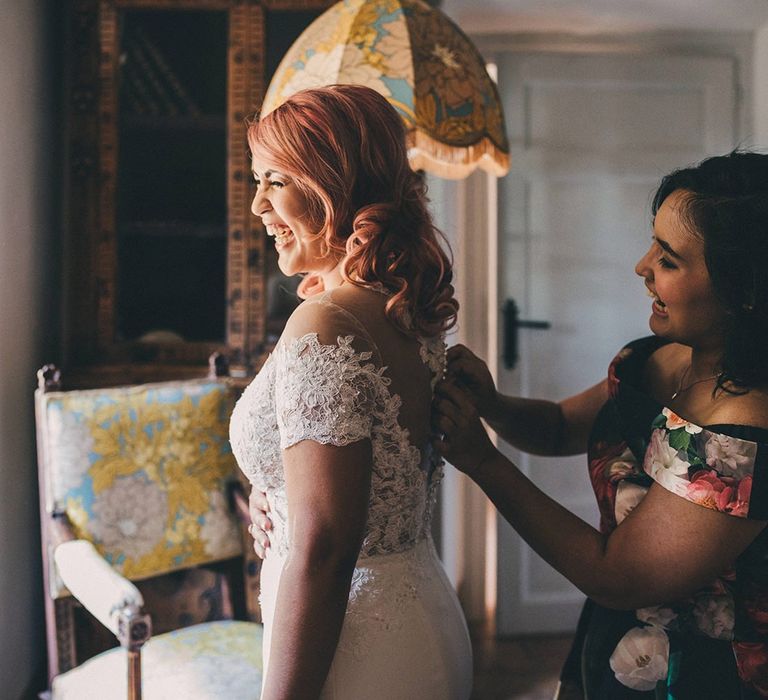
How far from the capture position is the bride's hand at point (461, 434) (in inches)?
42.8

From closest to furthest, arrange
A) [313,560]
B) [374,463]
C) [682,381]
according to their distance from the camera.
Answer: [313,560] < [374,463] < [682,381]

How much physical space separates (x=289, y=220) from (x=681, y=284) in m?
0.52

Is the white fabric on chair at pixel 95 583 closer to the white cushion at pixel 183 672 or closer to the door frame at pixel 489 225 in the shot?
the white cushion at pixel 183 672

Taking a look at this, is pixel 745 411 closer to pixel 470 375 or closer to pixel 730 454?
pixel 730 454

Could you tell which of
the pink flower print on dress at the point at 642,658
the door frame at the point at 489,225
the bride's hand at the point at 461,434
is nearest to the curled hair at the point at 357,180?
the bride's hand at the point at 461,434

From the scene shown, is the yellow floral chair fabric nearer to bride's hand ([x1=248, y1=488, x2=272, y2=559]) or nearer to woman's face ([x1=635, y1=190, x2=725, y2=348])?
bride's hand ([x1=248, y1=488, x2=272, y2=559])

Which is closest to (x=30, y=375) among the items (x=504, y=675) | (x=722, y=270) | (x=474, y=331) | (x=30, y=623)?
(x=30, y=623)

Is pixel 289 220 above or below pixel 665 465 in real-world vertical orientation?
above

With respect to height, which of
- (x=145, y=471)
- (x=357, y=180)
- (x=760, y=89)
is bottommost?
(x=145, y=471)

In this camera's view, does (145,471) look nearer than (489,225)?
Yes

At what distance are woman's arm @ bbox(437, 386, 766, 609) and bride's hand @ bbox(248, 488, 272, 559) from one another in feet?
0.99

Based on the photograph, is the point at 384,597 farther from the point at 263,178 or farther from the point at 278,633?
the point at 263,178

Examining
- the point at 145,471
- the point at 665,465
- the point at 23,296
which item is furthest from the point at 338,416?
the point at 23,296

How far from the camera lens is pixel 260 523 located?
4.02ft
